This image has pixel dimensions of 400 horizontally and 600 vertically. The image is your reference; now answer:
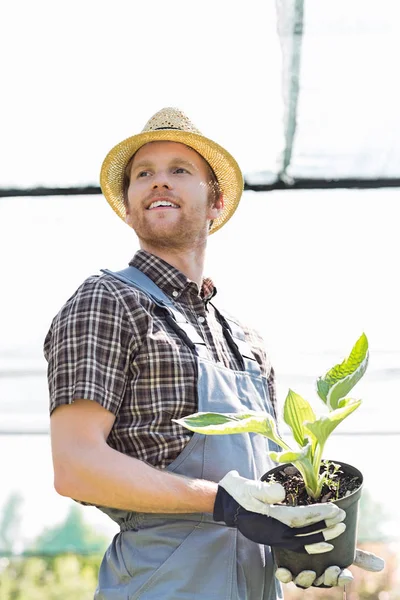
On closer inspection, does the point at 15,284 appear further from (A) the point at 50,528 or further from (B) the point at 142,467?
(B) the point at 142,467

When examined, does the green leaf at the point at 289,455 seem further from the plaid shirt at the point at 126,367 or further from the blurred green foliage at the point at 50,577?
the blurred green foliage at the point at 50,577

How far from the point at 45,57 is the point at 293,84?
0.78 m

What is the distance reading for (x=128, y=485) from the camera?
182 centimetres

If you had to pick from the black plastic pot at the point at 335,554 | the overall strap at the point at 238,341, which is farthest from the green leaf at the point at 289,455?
the overall strap at the point at 238,341

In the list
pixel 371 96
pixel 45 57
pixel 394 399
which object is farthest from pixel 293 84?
pixel 394 399

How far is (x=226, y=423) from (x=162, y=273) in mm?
639

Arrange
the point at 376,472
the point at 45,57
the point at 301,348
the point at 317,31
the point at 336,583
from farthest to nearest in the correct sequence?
the point at 376,472, the point at 301,348, the point at 45,57, the point at 317,31, the point at 336,583

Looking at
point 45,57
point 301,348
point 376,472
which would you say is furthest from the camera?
point 376,472

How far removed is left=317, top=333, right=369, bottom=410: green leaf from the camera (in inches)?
72.1

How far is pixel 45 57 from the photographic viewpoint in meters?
2.97

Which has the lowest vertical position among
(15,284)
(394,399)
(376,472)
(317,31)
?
(376,472)

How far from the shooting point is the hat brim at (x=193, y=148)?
95.4 inches

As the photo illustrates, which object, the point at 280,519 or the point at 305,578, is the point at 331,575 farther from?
the point at 280,519

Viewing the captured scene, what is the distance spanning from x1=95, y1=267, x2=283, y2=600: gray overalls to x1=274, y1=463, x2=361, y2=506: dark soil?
0.15 m
